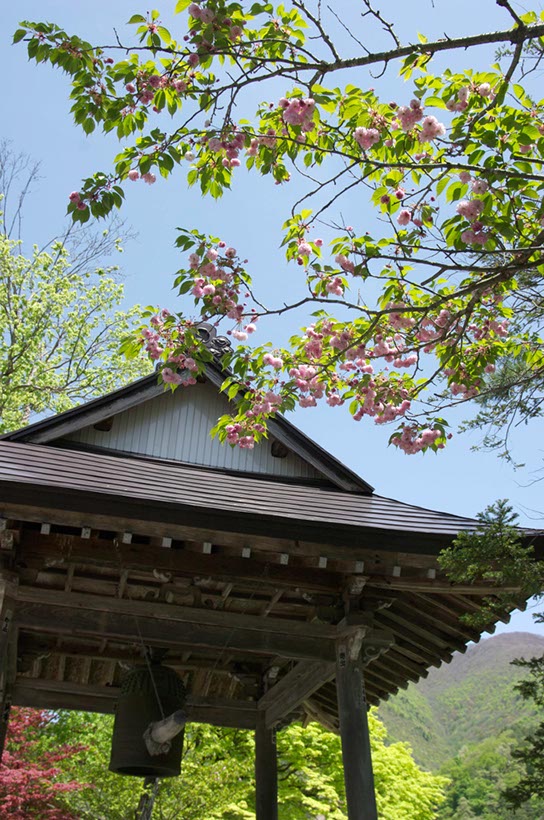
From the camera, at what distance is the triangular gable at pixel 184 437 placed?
7.43 metres

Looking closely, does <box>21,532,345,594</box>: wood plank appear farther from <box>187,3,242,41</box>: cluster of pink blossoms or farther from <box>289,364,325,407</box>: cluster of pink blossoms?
<box>187,3,242,41</box>: cluster of pink blossoms

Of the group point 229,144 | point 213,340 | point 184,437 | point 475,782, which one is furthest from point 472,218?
point 475,782

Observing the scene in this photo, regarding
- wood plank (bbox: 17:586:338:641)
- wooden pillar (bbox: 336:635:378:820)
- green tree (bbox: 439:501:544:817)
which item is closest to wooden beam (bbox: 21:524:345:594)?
wood plank (bbox: 17:586:338:641)

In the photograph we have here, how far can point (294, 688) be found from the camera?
6.78 m

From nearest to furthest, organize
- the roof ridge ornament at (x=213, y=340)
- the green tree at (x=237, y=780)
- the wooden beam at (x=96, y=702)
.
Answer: the wooden beam at (x=96, y=702) → the roof ridge ornament at (x=213, y=340) → the green tree at (x=237, y=780)

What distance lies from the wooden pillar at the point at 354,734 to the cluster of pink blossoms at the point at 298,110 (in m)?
3.61

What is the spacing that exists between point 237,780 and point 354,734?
6263 mm

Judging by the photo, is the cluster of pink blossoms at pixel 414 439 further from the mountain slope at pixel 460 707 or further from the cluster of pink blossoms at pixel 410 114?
the mountain slope at pixel 460 707

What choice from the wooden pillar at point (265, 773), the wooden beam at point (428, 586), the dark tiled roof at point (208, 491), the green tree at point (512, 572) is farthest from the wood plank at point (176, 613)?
the wooden pillar at point (265, 773)

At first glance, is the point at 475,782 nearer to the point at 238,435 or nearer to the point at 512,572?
the point at 238,435

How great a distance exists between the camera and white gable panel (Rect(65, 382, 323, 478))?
7625mm

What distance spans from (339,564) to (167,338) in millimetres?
2150

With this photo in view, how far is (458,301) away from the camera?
572 centimetres

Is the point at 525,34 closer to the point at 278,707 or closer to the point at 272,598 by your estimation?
the point at 272,598
